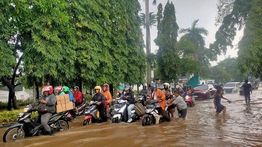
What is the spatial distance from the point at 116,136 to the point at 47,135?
219cm

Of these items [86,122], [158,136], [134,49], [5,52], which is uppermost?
[134,49]

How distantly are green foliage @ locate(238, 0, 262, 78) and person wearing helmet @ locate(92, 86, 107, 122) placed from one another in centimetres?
590

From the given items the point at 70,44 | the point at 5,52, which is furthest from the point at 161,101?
the point at 70,44

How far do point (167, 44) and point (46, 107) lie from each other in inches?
1282

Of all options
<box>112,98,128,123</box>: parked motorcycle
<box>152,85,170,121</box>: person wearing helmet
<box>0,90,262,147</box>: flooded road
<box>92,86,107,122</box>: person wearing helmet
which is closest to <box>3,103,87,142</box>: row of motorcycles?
<box>0,90,262,147</box>: flooded road

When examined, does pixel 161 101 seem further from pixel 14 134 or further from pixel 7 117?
pixel 7 117

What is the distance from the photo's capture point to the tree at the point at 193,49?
2000 inches

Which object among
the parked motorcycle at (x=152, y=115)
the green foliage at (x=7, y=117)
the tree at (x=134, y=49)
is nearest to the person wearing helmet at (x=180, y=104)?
the parked motorcycle at (x=152, y=115)

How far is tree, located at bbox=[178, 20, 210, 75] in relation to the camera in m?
50.8

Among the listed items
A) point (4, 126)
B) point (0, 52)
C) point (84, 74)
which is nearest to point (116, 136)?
point (4, 126)

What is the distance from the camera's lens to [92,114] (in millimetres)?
16438

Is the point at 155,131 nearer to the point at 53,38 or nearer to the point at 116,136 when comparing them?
the point at 116,136

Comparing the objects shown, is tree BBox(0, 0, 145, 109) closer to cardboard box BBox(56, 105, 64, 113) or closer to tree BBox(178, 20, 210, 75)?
cardboard box BBox(56, 105, 64, 113)

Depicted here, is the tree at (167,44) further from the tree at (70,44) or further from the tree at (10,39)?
the tree at (10,39)
